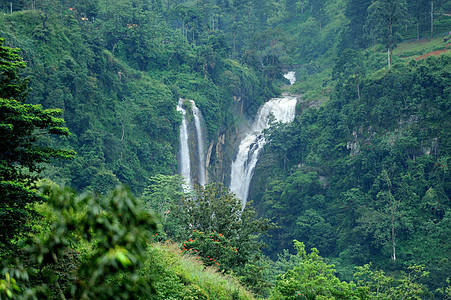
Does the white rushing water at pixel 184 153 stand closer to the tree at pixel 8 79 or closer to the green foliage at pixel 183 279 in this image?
the green foliage at pixel 183 279

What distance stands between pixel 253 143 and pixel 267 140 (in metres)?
1.96

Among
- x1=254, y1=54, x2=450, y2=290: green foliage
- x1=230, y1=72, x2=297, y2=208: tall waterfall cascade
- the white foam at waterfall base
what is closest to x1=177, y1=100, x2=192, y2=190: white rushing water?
x1=230, y1=72, x2=297, y2=208: tall waterfall cascade

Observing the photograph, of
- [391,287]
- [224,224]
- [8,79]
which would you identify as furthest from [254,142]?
[8,79]

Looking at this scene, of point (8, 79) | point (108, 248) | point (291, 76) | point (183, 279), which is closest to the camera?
point (108, 248)

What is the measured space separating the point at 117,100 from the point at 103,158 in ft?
25.4

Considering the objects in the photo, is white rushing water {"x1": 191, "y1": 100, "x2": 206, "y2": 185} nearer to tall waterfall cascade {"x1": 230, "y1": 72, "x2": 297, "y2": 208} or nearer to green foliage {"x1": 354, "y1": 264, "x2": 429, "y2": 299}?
tall waterfall cascade {"x1": 230, "y1": 72, "x2": 297, "y2": 208}

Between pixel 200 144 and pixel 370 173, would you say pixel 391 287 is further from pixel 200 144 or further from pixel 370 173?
pixel 200 144

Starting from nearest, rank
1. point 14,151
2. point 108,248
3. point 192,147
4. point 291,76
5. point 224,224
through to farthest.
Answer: point 108,248 < point 14,151 < point 224,224 < point 192,147 < point 291,76

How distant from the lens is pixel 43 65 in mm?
30062

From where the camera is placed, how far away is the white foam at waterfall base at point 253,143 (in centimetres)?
4412

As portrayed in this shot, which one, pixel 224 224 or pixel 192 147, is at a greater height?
pixel 192 147

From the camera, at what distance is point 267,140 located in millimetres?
44625

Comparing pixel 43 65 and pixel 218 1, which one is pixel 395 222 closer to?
pixel 43 65

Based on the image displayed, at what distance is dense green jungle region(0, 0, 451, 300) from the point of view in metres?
15.0
